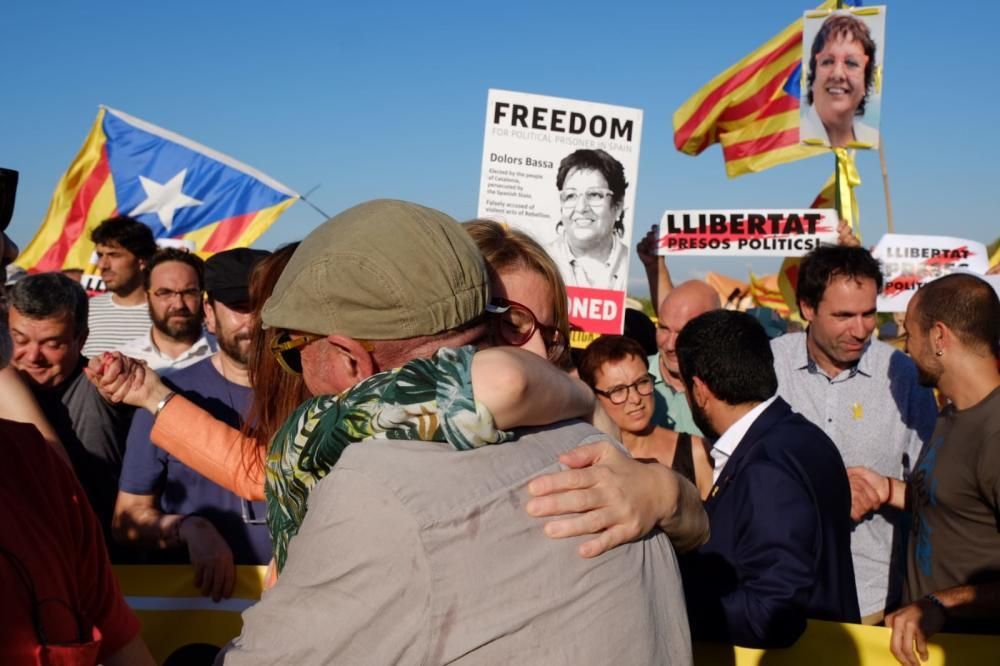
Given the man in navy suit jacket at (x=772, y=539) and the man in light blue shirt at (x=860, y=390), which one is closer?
the man in navy suit jacket at (x=772, y=539)

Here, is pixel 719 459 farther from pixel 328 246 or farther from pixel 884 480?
pixel 328 246

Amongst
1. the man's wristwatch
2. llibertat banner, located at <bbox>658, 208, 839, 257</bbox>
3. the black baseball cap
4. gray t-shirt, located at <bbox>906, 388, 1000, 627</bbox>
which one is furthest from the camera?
llibertat banner, located at <bbox>658, 208, 839, 257</bbox>

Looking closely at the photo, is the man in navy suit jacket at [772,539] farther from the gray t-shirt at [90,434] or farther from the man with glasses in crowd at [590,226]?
the gray t-shirt at [90,434]

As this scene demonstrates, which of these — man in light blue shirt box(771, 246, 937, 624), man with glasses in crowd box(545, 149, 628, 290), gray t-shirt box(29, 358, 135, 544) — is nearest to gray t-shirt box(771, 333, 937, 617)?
man in light blue shirt box(771, 246, 937, 624)

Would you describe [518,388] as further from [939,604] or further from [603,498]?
[939,604]

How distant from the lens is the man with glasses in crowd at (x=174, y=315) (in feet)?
19.0

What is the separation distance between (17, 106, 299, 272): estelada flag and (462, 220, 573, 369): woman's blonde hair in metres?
7.17

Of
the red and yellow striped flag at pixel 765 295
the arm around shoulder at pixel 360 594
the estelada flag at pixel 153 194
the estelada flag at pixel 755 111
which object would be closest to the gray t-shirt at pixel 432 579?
the arm around shoulder at pixel 360 594

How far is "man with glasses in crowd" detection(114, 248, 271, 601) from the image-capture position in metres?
3.57

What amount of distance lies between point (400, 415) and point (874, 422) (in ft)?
13.3

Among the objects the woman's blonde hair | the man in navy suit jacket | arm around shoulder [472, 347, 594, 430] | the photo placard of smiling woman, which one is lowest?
the man in navy suit jacket

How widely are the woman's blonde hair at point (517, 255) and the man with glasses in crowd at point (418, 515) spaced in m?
0.55

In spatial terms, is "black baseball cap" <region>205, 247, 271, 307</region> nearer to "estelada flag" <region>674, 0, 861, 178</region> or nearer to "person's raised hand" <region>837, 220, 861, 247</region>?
"person's raised hand" <region>837, 220, 861, 247</region>

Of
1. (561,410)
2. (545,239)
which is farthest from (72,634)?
(545,239)
